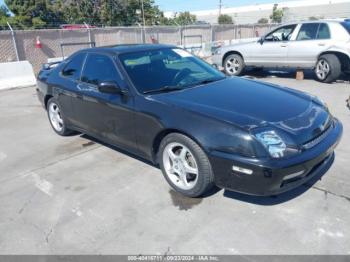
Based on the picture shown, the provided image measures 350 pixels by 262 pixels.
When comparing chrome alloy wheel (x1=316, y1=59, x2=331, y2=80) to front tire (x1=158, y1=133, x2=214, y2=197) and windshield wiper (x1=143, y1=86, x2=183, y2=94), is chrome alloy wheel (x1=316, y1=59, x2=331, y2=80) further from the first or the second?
front tire (x1=158, y1=133, x2=214, y2=197)

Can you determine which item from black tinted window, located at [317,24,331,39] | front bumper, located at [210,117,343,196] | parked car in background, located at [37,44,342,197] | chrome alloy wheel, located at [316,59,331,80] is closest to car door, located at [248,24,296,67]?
black tinted window, located at [317,24,331,39]

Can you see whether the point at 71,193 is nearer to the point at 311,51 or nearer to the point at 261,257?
the point at 261,257

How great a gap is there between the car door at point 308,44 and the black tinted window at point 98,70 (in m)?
6.53

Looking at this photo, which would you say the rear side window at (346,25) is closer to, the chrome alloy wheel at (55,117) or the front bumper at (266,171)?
the front bumper at (266,171)

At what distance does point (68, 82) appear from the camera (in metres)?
4.63

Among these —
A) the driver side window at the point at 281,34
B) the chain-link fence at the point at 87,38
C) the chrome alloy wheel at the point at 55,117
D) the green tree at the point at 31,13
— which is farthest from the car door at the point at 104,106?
the green tree at the point at 31,13

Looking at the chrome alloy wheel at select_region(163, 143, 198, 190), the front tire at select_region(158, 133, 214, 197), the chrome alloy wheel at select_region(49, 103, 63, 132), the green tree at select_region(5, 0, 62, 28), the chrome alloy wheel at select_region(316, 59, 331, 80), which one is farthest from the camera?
the green tree at select_region(5, 0, 62, 28)

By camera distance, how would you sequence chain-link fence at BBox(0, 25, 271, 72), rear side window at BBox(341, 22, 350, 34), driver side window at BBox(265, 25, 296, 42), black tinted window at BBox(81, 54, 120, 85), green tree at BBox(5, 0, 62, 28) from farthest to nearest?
green tree at BBox(5, 0, 62, 28) → chain-link fence at BBox(0, 25, 271, 72) → driver side window at BBox(265, 25, 296, 42) → rear side window at BBox(341, 22, 350, 34) → black tinted window at BBox(81, 54, 120, 85)

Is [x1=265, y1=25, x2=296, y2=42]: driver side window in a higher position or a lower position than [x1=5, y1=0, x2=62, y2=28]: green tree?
lower

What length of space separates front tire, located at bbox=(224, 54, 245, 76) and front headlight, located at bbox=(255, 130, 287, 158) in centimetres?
766

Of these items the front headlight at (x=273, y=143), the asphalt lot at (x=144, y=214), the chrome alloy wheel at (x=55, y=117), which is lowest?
the asphalt lot at (x=144, y=214)

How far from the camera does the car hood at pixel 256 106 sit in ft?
9.25

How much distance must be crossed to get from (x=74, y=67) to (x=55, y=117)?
117 cm

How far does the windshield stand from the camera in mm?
3621
